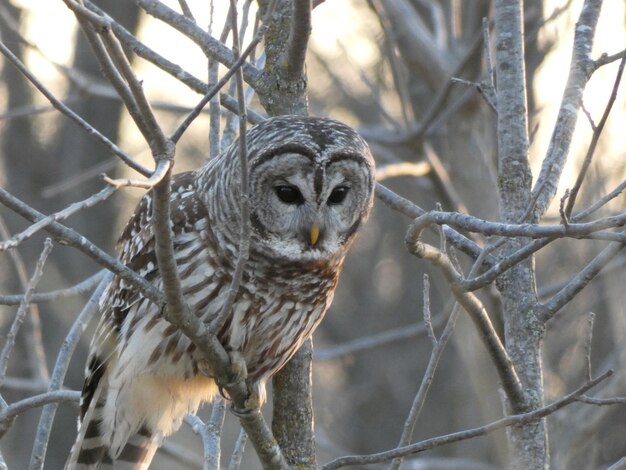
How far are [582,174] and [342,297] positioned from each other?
663 inches

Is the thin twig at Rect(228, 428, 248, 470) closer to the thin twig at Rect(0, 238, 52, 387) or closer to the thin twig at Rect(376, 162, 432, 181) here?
the thin twig at Rect(0, 238, 52, 387)

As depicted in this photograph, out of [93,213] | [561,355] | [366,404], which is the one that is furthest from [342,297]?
[561,355]

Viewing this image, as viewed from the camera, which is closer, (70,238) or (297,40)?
(70,238)

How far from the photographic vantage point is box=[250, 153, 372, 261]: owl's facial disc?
4.23 metres

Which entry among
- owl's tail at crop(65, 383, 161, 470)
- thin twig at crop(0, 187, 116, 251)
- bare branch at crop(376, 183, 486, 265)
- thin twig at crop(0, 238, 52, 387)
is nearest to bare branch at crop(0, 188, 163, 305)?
thin twig at crop(0, 187, 116, 251)

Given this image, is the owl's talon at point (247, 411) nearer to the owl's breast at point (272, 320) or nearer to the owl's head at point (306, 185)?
the owl's breast at point (272, 320)

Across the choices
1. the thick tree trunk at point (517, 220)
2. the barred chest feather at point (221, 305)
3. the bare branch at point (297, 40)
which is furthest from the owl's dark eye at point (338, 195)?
the thick tree trunk at point (517, 220)

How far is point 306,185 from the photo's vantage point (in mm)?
4242

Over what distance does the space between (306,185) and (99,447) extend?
1.85 meters

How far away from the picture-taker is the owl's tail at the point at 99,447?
4992 mm

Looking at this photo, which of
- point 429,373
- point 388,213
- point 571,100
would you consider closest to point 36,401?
point 429,373

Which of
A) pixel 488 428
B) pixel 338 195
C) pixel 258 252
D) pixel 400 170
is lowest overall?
pixel 488 428

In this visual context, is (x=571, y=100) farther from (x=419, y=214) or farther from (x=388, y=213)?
(x=388, y=213)

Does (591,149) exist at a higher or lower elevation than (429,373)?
higher
